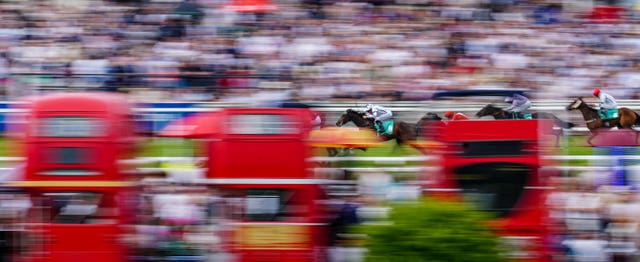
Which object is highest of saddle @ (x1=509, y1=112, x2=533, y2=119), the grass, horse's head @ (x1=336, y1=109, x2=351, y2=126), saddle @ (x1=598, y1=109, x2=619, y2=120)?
saddle @ (x1=509, y1=112, x2=533, y2=119)

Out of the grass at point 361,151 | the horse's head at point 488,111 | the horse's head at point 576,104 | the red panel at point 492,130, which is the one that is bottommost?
the grass at point 361,151

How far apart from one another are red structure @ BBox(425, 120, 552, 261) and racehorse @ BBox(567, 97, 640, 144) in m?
7.06

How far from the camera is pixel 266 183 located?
11.9 m

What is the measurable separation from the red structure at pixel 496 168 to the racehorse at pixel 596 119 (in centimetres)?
706

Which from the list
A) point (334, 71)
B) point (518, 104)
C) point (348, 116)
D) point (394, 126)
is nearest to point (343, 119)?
point (348, 116)

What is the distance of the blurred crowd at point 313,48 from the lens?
63.1ft

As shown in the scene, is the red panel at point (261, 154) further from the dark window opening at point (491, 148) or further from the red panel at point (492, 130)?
the dark window opening at point (491, 148)

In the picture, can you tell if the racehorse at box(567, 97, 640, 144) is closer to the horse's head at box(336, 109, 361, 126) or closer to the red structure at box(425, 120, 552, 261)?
the horse's head at box(336, 109, 361, 126)

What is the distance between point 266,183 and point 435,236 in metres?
2.51

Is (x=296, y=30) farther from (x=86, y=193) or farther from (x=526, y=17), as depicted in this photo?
(x=86, y=193)

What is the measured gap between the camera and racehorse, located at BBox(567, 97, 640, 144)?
19311 mm

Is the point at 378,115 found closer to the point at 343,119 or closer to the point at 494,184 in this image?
the point at 343,119

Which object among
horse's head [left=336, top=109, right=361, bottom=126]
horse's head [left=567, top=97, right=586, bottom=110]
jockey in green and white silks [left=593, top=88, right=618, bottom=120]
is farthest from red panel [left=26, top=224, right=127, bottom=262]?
jockey in green and white silks [left=593, top=88, right=618, bottom=120]

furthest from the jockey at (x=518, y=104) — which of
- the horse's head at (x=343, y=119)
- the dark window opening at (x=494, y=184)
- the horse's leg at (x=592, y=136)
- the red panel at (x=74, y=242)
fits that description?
the red panel at (x=74, y=242)
